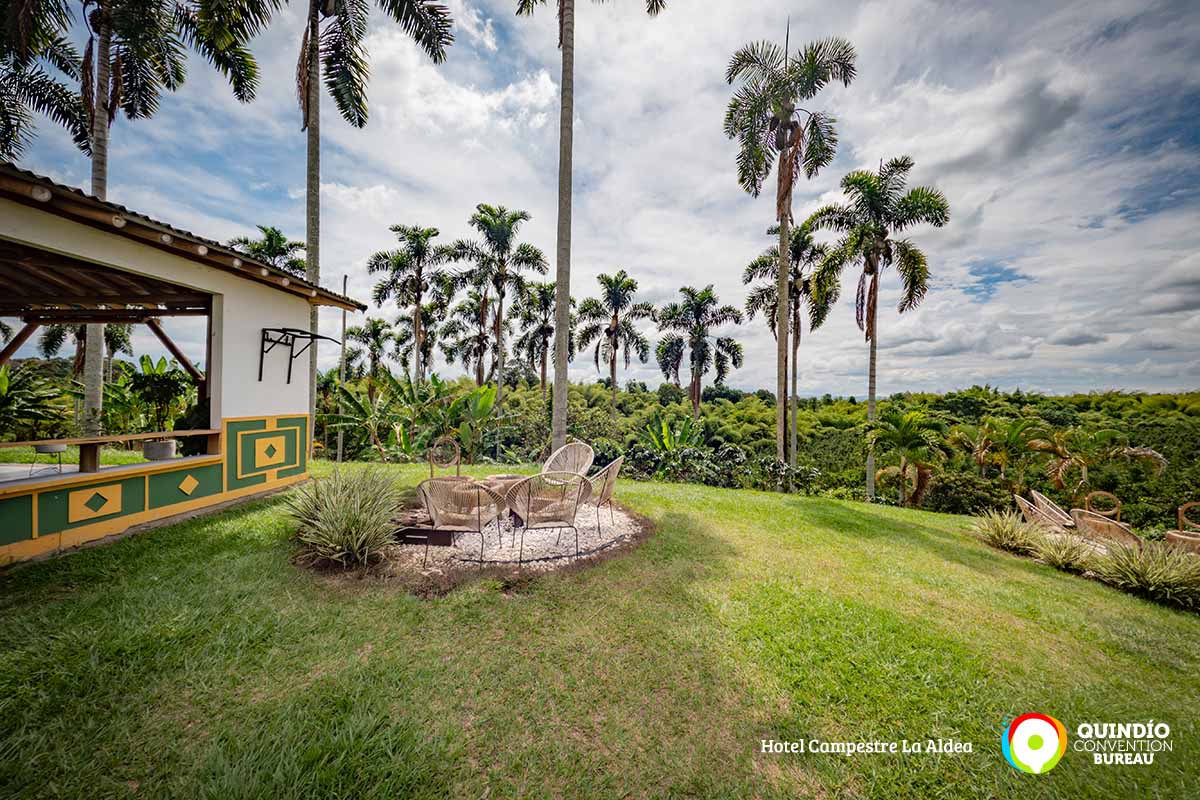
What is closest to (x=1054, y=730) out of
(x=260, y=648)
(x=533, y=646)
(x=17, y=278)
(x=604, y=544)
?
(x=533, y=646)

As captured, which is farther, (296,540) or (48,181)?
(296,540)

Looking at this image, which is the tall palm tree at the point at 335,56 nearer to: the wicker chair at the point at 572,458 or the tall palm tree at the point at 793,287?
the wicker chair at the point at 572,458

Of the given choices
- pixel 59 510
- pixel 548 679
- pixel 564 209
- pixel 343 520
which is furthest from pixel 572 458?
pixel 59 510

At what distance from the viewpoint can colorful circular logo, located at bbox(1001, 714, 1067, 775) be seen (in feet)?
7.83

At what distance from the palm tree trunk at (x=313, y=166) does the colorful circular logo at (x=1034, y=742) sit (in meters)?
10.5

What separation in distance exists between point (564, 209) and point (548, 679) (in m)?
7.04

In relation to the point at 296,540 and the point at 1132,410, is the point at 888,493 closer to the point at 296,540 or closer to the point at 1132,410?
the point at 1132,410

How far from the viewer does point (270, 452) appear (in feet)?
22.2

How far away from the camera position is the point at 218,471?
584cm

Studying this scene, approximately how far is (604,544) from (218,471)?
18.3 ft

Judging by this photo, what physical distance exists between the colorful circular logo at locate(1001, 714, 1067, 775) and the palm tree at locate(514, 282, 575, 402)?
23.5m

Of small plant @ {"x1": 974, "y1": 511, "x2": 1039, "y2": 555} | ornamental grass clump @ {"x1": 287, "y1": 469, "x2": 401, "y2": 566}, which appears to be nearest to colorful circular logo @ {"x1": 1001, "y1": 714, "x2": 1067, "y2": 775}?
ornamental grass clump @ {"x1": 287, "y1": 469, "x2": 401, "y2": 566}

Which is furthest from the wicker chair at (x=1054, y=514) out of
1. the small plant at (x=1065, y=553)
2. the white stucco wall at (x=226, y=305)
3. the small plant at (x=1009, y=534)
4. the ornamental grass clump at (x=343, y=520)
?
the white stucco wall at (x=226, y=305)

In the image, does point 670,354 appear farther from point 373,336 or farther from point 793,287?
point 373,336
